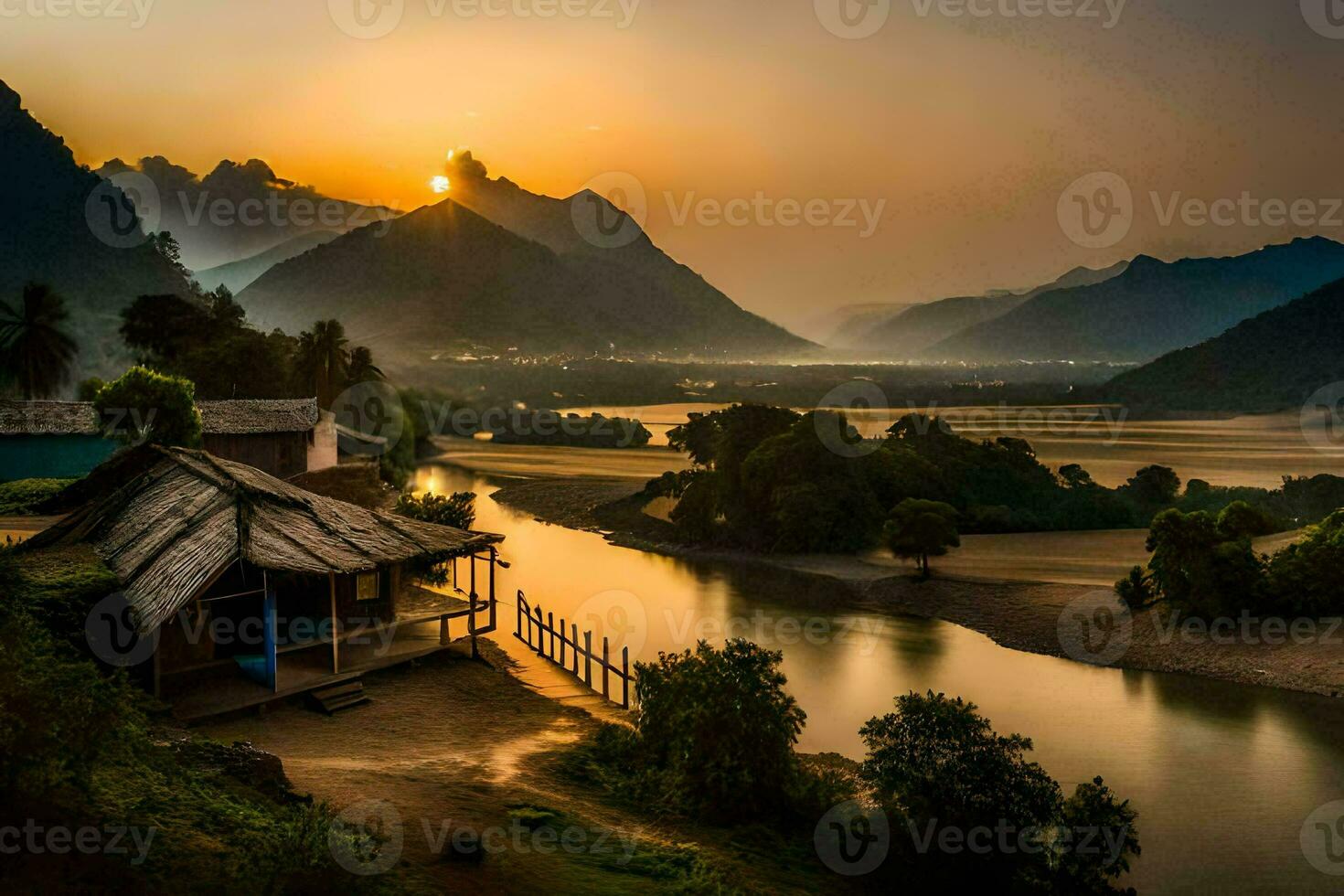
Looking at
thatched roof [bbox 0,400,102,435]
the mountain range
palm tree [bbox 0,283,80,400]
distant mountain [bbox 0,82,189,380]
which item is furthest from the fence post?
the mountain range

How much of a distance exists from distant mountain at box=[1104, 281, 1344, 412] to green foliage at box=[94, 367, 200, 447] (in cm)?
7204

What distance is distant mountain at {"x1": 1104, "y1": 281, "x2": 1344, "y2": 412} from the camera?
69.1 m

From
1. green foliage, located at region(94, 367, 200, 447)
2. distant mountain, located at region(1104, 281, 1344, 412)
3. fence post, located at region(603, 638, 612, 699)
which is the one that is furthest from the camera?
distant mountain, located at region(1104, 281, 1344, 412)

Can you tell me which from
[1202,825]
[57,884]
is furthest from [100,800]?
[1202,825]

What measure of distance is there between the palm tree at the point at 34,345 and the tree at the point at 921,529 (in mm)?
34754

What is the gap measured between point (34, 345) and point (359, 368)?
16.0m

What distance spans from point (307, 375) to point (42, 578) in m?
39.2

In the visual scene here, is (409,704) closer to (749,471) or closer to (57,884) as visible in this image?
(57,884)

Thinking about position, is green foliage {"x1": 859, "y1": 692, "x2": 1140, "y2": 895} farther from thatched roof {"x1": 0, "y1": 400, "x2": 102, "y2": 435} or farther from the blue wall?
thatched roof {"x1": 0, "y1": 400, "x2": 102, "y2": 435}

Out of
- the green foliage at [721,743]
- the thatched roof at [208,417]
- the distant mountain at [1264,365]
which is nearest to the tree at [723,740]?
the green foliage at [721,743]

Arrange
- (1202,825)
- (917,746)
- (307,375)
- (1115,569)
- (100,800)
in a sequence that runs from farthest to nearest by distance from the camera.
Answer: (307,375)
(1115,569)
(1202,825)
(917,746)
(100,800)

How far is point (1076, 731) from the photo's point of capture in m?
17.8

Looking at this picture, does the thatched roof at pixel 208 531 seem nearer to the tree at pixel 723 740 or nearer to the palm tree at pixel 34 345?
the tree at pixel 723 740

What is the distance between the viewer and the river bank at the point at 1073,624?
20.7 meters
